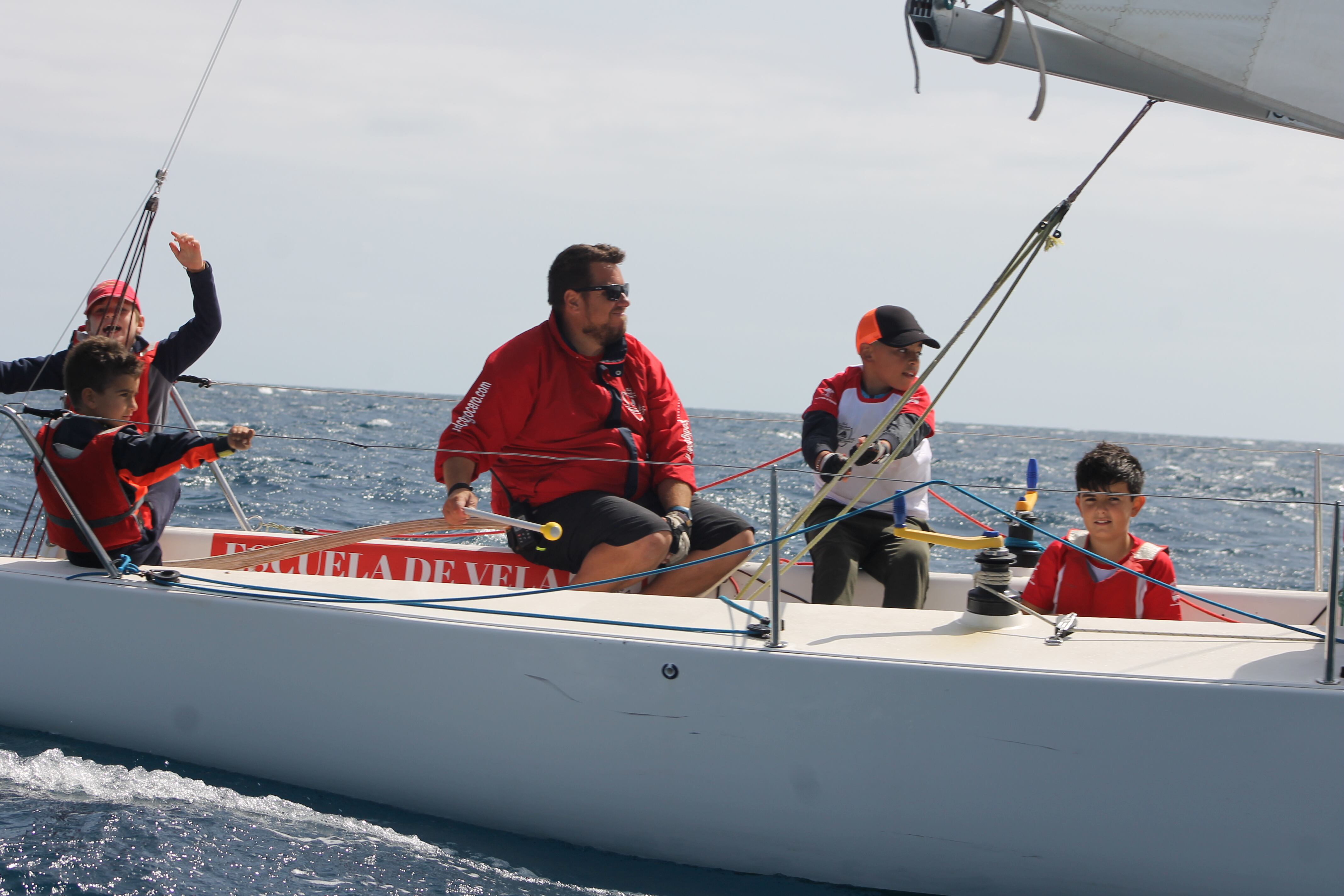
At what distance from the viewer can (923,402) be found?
326 centimetres

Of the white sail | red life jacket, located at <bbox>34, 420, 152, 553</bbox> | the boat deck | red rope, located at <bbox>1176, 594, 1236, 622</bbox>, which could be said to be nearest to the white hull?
the boat deck

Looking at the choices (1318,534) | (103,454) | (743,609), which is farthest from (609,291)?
(1318,534)

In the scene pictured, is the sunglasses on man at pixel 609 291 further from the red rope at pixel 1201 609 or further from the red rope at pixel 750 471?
the red rope at pixel 1201 609

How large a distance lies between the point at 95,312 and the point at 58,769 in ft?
4.76

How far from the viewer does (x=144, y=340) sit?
352cm

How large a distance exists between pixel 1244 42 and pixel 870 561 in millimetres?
1609

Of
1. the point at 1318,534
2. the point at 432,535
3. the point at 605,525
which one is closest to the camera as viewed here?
the point at 605,525

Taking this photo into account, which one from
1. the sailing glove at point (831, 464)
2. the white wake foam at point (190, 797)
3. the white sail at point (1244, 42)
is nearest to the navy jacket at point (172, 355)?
the white wake foam at point (190, 797)

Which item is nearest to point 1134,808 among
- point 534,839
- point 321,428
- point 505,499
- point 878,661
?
point 878,661

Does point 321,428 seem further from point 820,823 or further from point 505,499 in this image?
point 820,823

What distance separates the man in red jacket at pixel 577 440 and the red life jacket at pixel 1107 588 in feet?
2.56

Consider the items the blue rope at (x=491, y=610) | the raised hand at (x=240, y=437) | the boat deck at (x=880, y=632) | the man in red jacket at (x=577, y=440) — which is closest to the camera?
the boat deck at (x=880, y=632)

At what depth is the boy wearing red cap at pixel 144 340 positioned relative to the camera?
3381 millimetres

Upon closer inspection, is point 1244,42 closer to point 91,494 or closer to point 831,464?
point 831,464
